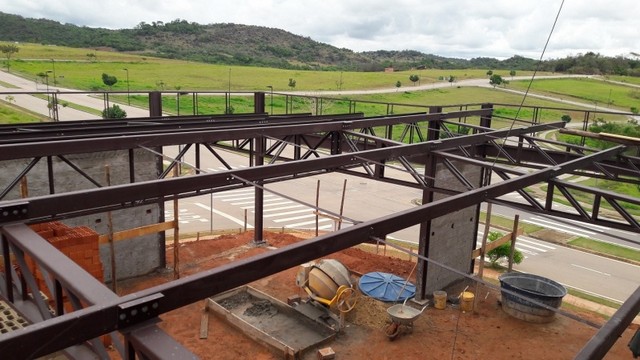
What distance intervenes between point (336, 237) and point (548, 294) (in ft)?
42.3

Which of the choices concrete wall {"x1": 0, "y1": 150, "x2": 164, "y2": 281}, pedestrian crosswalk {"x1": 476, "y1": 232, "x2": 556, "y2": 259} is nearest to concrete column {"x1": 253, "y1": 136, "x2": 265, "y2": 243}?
concrete wall {"x1": 0, "y1": 150, "x2": 164, "y2": 281}

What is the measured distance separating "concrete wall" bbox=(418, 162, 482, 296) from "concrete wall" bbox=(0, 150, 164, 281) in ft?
31.7

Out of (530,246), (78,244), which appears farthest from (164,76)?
(78,244)

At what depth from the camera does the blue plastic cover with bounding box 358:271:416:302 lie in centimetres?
1616

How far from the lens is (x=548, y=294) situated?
15828 mm

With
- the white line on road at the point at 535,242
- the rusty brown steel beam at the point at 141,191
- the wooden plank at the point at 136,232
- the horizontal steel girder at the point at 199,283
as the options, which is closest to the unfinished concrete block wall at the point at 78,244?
the wooden plank at the point at 136,232

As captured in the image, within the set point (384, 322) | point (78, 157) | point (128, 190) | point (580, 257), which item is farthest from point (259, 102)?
point (580, 257)

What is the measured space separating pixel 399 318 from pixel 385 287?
2953 millimetres

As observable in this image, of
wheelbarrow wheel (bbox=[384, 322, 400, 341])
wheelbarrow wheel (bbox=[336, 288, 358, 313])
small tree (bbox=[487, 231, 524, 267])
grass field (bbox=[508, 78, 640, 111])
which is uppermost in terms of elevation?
grass field (bbox=[508, 78, 640, 111])

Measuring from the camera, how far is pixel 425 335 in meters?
14.4

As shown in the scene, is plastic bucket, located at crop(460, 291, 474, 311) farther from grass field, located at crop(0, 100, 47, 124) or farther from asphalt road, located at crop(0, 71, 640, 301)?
grass field, located at crop(0, 100, 47, 124)

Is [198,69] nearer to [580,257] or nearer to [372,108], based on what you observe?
[372,108]

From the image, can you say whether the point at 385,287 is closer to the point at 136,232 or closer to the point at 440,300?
the point at 440,300

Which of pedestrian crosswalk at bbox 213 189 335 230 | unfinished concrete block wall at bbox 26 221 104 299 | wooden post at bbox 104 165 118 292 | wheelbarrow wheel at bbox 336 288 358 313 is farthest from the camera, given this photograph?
pedestrian crosswalk at bbox 213 189 335 230
